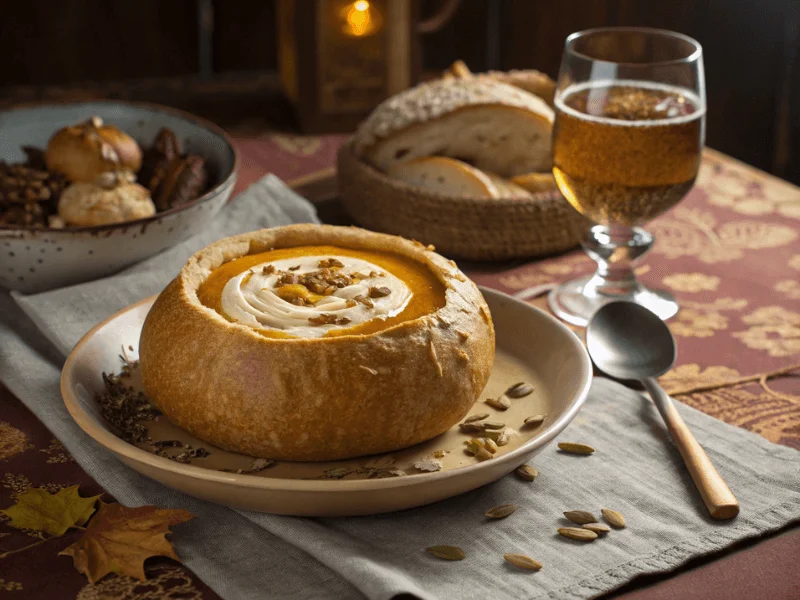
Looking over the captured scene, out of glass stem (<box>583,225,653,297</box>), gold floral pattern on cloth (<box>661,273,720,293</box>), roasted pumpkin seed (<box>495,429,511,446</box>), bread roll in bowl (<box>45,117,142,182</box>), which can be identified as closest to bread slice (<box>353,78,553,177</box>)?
glass stem (<box>583,225,653,297</box>)

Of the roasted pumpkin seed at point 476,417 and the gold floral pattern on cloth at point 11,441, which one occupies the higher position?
the roasted pumpkin seed at point 476,417

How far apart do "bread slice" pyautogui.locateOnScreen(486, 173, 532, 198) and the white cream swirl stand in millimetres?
558

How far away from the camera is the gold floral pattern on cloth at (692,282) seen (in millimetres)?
1648

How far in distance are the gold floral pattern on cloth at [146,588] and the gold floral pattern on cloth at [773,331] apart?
36.7 inches

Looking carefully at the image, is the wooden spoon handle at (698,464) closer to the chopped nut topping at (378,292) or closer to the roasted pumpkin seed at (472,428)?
the roasted pumpkin seed at (472,428)

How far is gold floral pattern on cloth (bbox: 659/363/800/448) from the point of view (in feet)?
4.10

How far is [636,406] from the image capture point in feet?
4.18

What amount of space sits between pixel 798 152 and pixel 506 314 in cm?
180

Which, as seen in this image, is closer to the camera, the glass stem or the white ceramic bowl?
the white ceramic bowl

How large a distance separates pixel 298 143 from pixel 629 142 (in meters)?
1.04

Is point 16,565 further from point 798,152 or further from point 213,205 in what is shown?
point 798,152

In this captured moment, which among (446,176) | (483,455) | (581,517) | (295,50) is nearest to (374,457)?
(483,455)

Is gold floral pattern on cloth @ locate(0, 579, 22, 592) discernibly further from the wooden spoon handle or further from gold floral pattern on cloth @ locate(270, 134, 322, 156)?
gold floral pattern on cloth @ locate(270, 134, 322, 156)

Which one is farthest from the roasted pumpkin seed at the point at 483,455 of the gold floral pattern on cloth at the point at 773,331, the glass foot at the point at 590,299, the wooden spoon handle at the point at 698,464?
the gold floral pattern on cloth at the point at 773,331
